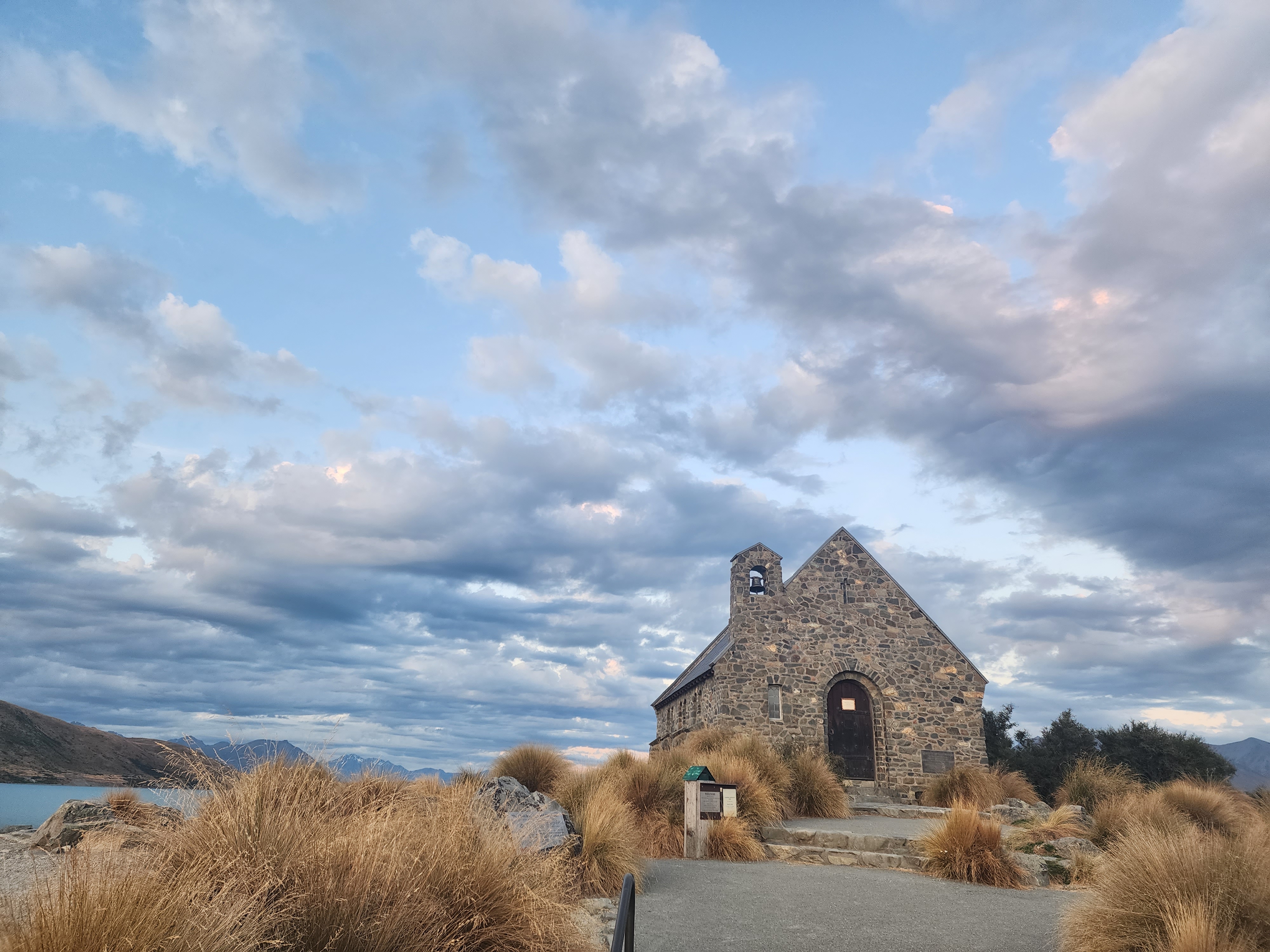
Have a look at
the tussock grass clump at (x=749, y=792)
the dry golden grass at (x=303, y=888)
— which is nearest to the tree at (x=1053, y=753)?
the tussock grass clump at (x=749, y=792)

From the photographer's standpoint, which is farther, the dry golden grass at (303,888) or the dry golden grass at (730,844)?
the dry golden grass at (730,844)

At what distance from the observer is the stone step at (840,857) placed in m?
10.8

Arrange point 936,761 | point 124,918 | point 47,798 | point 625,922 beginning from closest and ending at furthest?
point 124,918 → point 625,922 → point 936,761 → point 47,798

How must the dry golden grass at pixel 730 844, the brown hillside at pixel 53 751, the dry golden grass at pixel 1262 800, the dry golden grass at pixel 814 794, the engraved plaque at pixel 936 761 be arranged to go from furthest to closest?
the brown hillside at pixel 53 751
the engraved plaque at pixel 936 761
the dry golden grass at pixel 814 794
the dry golden grass at pixel 1262 800
the dry golden grass at pixel 730 844

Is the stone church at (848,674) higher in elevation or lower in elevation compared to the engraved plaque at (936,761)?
higher

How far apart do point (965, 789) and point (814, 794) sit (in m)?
6.05

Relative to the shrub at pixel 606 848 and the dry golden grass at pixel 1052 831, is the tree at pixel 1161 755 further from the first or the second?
the shrub at pixel 606 848

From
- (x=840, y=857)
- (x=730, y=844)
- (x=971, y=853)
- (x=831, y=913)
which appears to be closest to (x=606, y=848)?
(x=831, y=913)

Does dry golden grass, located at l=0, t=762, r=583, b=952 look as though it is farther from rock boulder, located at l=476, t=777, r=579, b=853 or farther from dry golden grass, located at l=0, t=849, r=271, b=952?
rock boulder, located at l=476, t=777, r=579, b=853

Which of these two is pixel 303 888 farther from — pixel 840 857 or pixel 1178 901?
pixel 840 857

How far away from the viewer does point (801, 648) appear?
22672 mm

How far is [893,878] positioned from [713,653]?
17331mm

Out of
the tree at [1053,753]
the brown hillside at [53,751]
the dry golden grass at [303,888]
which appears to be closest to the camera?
the dry golden grass at [303,888]

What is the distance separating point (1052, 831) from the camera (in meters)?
12.0
